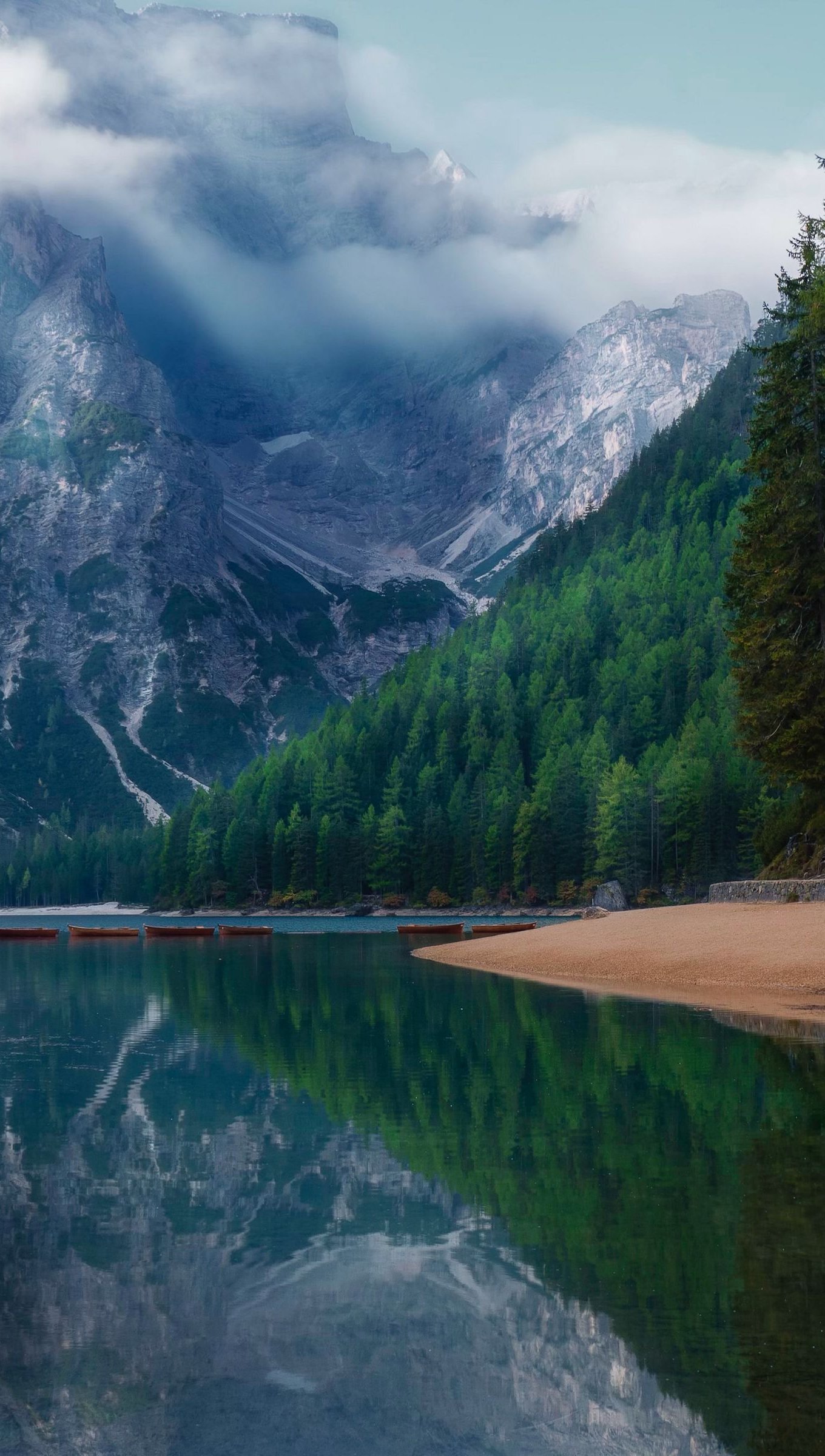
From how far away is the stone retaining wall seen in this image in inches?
2124

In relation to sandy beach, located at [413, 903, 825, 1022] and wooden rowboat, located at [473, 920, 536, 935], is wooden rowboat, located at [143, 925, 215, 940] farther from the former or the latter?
sandy beach, located at [413, 903, 825, 1022]

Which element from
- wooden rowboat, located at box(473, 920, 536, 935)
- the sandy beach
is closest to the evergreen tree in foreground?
the sandy beach

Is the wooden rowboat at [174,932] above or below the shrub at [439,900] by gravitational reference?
above

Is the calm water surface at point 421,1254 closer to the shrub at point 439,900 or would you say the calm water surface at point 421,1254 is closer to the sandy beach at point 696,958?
the sandy beach at point 696,958

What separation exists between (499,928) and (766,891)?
54.0 meters

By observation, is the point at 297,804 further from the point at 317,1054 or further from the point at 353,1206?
the point at 353,1206

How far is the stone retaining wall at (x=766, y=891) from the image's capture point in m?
53.9

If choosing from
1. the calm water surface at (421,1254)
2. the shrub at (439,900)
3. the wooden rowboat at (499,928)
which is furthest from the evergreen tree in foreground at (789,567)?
the shrub at (439,900)

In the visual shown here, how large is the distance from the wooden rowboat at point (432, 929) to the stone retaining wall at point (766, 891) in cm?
4688

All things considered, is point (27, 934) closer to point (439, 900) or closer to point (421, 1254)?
point (439, 900)

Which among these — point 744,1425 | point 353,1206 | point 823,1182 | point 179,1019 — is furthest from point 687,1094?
point 179,1019

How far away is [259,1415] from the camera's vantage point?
10.5 metres

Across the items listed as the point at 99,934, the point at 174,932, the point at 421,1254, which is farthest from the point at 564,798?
the point at 421,1254

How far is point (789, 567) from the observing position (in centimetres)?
5753
